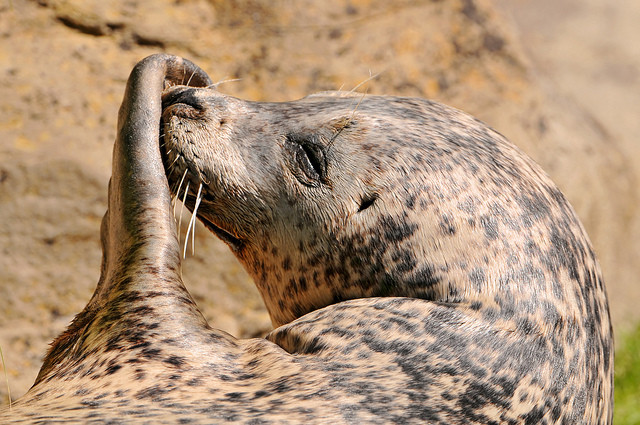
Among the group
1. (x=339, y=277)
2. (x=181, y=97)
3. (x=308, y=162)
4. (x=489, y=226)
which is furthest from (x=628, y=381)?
(x=181, y=97)

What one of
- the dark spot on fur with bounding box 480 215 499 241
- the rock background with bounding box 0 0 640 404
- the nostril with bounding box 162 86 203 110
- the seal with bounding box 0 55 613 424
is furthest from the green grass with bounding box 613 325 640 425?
the nostril with bounding box 162 86 203 110

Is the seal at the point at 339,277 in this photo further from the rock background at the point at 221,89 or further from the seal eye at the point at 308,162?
the rock background at the point at 221,89

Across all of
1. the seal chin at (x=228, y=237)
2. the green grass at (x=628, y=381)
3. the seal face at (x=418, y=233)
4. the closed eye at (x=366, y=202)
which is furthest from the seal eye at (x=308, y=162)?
the green grass at (x=628, y=381)

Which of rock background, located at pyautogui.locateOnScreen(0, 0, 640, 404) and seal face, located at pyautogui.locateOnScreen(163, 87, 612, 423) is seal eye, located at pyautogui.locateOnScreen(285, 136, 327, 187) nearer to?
seal face, located at pyautogui.locateOnScreen(163, 87, 612, 423)

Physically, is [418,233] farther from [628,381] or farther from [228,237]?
[628,381]

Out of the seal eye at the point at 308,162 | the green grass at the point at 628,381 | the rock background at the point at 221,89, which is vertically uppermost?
the rock background at the point at 221,89

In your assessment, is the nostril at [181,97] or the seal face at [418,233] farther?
the nostril at [181,97]

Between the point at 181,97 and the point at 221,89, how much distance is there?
67.0 inches

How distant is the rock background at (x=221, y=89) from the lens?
13.6 feet

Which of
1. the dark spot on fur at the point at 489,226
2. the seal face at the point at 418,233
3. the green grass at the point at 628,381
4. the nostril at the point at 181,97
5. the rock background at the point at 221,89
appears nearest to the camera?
the seal face at the point at 418,233

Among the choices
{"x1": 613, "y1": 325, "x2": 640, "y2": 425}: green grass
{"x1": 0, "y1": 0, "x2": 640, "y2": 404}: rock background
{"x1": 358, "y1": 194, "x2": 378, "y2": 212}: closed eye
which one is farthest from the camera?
{"x1": 613, "y1": 325, "x2": 640, "y2": 425}: green grass

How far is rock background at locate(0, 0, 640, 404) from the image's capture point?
4133 millimetres

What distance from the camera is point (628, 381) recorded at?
5250mm

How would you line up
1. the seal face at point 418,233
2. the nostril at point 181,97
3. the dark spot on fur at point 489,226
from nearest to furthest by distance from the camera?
the seal face at point 418,233 → the dark spot on fur at point 489,226 → the nostril at point 181,97
